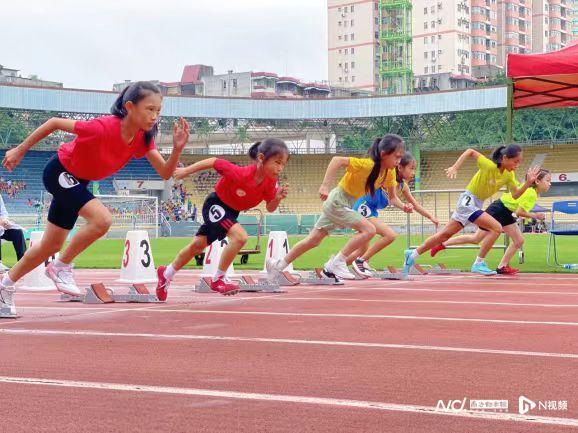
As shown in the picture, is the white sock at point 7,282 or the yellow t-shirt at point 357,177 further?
the yellow t-shirt at point 357,177

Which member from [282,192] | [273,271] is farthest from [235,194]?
[273,271]

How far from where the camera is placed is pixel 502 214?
14766 millimetres

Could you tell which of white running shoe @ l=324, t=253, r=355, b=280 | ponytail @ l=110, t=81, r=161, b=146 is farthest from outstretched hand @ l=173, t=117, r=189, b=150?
white running shoe @ l=324, t=253, r=355, b=280

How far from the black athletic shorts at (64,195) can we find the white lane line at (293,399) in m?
3.22

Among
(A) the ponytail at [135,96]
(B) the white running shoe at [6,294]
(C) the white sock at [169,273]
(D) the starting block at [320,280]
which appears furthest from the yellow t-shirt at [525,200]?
(B) the white running shoe at [6,294]

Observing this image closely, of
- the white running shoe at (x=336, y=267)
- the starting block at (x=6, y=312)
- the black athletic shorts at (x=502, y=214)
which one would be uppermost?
the black athletic shorts at (x=502, y=214)

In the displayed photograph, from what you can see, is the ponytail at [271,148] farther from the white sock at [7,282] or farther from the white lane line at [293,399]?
the white lane line at [293,399]

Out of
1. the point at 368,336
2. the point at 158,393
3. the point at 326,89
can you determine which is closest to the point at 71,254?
the point at 368,336

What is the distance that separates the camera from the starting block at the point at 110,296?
360 inches

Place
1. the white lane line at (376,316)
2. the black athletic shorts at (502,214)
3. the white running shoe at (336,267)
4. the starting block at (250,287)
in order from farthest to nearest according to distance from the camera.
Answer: the black athletic shorts at (502,214) < the white running shoe at (336,267) < the starting block at (250,287) < the white lane line at (376,316)

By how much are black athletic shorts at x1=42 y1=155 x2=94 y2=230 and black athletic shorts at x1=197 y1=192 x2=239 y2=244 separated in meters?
2.11

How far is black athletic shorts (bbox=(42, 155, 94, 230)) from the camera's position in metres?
7.66

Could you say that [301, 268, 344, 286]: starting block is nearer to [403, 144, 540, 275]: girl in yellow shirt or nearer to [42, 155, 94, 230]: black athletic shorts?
[403, 144, 540, 275]: girl in yellow shirt

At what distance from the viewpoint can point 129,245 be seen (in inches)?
543
